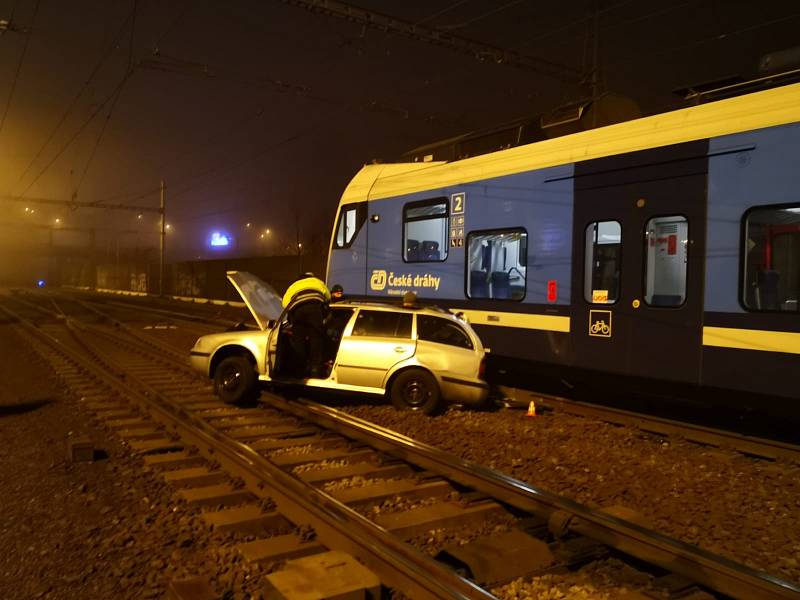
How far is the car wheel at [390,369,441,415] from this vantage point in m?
8.55

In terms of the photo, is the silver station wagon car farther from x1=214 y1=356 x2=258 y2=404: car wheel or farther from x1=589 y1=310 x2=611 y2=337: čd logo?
x1=589 y1=310 x2=611 y2=337: čd logo

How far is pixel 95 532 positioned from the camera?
4.63 meters

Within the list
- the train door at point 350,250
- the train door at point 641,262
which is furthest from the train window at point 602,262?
the train door at point 350,250

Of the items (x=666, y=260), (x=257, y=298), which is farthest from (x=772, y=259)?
(x=257, y=298)

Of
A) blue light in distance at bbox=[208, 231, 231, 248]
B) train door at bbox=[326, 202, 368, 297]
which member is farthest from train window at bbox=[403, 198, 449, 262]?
blue light in distance at bbox=[208, 231, 231, 248]

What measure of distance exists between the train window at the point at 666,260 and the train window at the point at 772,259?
74 centimetres

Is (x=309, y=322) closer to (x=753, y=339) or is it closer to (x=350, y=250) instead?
(x=350, y=250)

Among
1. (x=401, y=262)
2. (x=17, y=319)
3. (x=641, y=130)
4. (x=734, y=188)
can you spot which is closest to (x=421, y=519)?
(x=734, y=188)

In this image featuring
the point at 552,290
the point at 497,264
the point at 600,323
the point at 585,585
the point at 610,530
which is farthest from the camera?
the point at 497,264

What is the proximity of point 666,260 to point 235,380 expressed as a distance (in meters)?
6.10

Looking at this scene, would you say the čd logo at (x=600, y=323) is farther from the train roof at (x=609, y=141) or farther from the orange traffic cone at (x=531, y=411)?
the train roof at (x=609, y=141)

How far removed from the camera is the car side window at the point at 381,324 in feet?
28.4

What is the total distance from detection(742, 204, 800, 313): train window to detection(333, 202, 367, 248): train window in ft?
25.0

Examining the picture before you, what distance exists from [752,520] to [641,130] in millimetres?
4967
